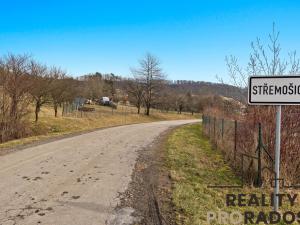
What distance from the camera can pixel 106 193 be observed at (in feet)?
20.9

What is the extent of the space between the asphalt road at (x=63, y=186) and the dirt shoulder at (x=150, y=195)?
0.22 meters

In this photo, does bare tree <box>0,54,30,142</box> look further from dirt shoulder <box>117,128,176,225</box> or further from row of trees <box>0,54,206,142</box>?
dirt shoulder <box>117,128,176,225</box>

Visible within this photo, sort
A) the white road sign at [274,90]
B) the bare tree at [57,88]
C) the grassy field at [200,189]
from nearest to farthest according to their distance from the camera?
the white road sign at [274,90] → the grassy field at [200,189] → the bare tree at [57,88]

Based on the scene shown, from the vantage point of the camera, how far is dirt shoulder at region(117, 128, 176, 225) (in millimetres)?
5102

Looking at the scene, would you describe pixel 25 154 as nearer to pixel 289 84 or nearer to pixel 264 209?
pixel 264 209

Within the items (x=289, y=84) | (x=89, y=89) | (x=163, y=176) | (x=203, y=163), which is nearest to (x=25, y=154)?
(x=163, y=176)

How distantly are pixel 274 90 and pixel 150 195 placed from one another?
3.28 metres

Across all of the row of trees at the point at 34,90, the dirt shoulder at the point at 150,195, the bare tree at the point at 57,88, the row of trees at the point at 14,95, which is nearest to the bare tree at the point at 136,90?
the row of trees at the point at 34,90

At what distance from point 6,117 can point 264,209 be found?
17.3 metres

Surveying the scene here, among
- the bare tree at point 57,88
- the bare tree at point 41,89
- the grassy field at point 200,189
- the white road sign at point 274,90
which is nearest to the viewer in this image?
the white road sign at point 274,90

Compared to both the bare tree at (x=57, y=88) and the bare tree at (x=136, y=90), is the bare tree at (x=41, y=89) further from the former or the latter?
the bare tree at (x=136, y=90)

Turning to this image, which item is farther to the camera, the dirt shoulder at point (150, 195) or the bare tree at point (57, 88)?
the bare tree at point (57, 88)

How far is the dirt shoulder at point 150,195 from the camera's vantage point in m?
5.10

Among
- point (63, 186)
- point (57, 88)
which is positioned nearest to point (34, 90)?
point (57, 88)
